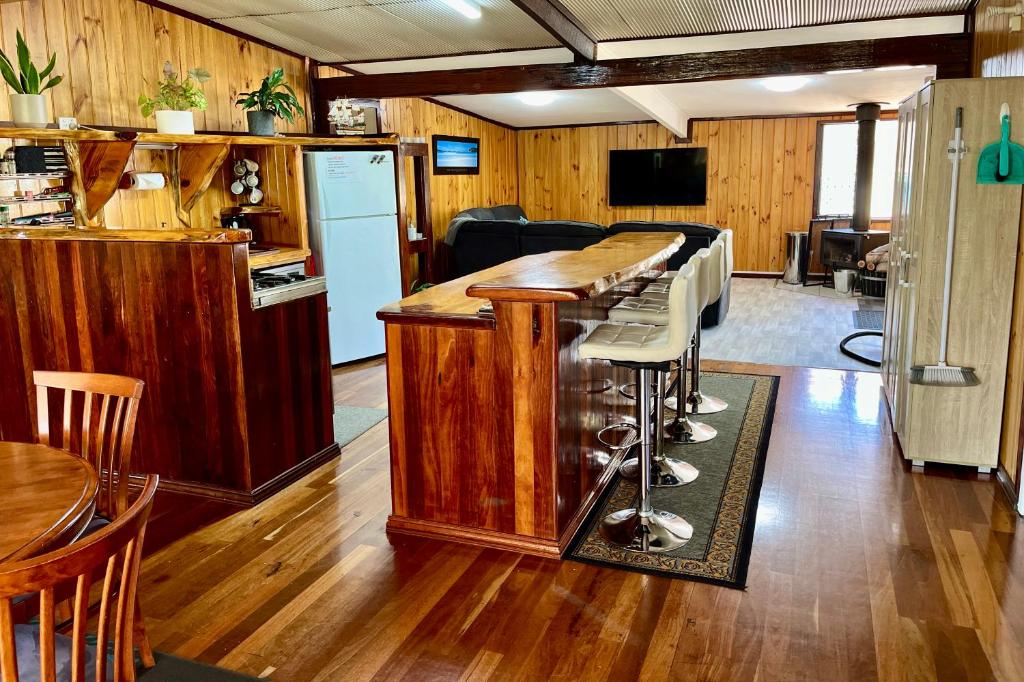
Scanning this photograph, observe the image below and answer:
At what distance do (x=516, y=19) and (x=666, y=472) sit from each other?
3.09m

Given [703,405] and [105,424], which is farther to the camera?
[703,405]

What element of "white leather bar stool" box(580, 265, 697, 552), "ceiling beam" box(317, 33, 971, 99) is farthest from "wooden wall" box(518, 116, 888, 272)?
"white leather bar stool" box(580, 265, 697, 552)

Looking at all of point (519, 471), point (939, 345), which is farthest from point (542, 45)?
point (519, 471)

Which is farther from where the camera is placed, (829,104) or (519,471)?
(829,104)

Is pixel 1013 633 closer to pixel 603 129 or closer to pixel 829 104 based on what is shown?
pixel 829 104

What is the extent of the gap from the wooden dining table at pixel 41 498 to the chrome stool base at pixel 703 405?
10.7 feet

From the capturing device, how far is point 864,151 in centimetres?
883

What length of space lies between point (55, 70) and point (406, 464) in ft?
9.70

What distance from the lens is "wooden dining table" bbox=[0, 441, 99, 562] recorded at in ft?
4.69

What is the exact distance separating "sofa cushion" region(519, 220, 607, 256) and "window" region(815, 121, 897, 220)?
4337 mm

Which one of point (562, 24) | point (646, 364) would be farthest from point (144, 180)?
point (646, 364)

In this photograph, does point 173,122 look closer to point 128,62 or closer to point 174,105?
point 174,105

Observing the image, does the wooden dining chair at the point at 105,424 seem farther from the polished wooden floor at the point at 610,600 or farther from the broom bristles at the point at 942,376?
the broom bristles at the point at 942,376

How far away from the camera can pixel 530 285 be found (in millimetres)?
2650
